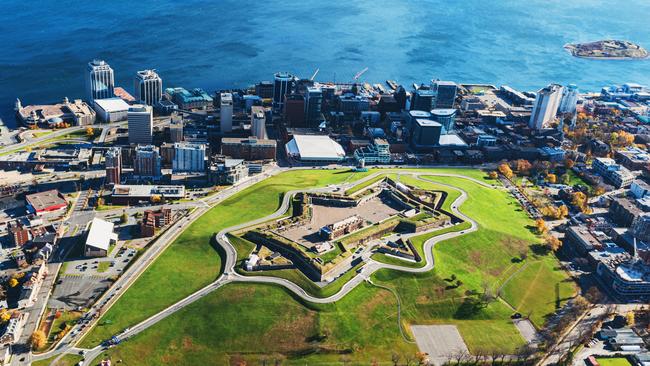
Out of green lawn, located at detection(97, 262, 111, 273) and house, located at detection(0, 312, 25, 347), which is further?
green lawn, located at detection(97, 262, 111, 273)

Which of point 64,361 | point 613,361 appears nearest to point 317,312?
point 64,361

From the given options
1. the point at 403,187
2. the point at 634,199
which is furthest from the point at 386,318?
the point at 634,199

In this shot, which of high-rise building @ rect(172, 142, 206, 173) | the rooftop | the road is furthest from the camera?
high-rise building @ rect(172, 142, 206, 173)

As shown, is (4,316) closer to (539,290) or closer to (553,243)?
(539,290)

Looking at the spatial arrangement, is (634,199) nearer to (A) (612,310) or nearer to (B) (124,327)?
(A) (612,310)

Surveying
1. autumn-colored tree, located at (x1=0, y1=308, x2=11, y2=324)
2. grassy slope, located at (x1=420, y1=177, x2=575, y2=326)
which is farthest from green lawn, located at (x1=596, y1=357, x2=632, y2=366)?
autumn-colored tree, located at (x1=0, y1=308, x2=11, y2=324)

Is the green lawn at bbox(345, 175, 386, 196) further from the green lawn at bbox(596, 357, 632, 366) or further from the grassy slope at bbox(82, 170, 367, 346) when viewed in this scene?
the green lawn at bbox(596, 357, 632, 366)
